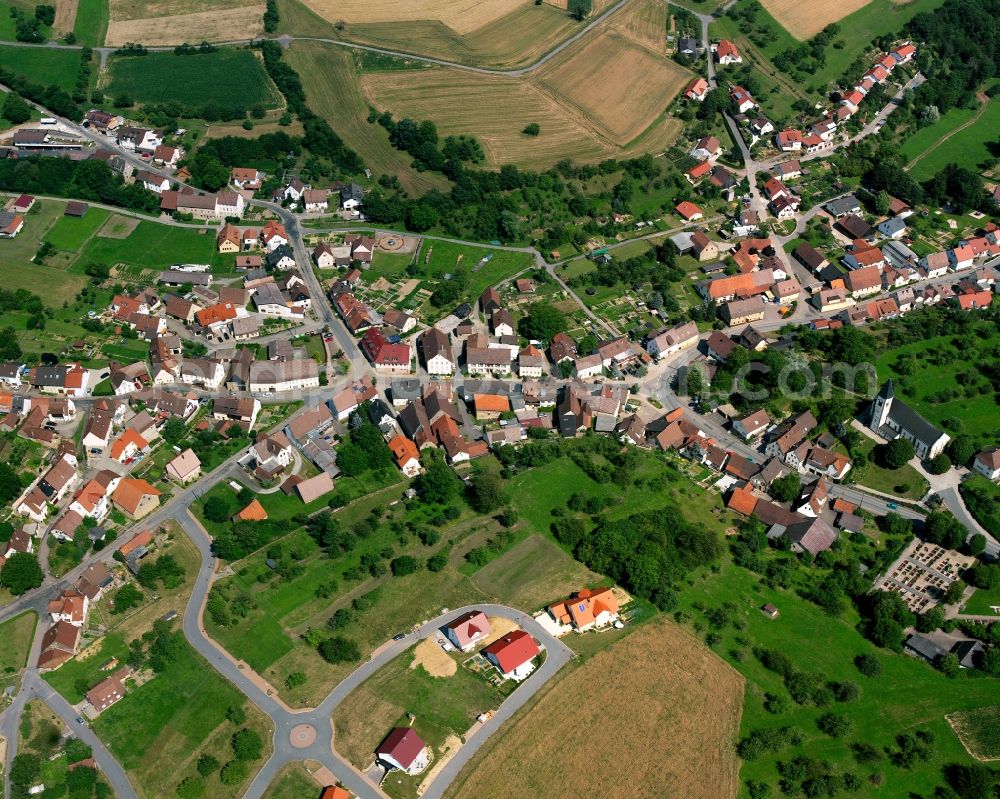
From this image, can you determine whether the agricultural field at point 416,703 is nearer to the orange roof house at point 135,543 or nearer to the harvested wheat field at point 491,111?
the orange roof house at point 135,543

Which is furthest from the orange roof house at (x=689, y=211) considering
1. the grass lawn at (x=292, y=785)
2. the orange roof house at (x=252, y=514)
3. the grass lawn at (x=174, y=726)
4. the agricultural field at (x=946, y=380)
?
the grass lawn at (x=292, y=785)

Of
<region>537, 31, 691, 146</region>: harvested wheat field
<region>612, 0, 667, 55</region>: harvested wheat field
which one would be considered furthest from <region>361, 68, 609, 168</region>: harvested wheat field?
<region>612, 0, 667, 55</region>: harvested wheat field

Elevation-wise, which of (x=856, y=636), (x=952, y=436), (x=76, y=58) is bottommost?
(x=856, y=636)

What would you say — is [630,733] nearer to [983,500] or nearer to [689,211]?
[983,500]

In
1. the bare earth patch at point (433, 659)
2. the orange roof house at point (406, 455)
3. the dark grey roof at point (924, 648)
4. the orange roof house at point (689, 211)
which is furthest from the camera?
the orange roof house at point (689, 211)

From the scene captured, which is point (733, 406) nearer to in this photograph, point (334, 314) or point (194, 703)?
point (334, 314)

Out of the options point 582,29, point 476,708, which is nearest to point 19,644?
point 476,708
